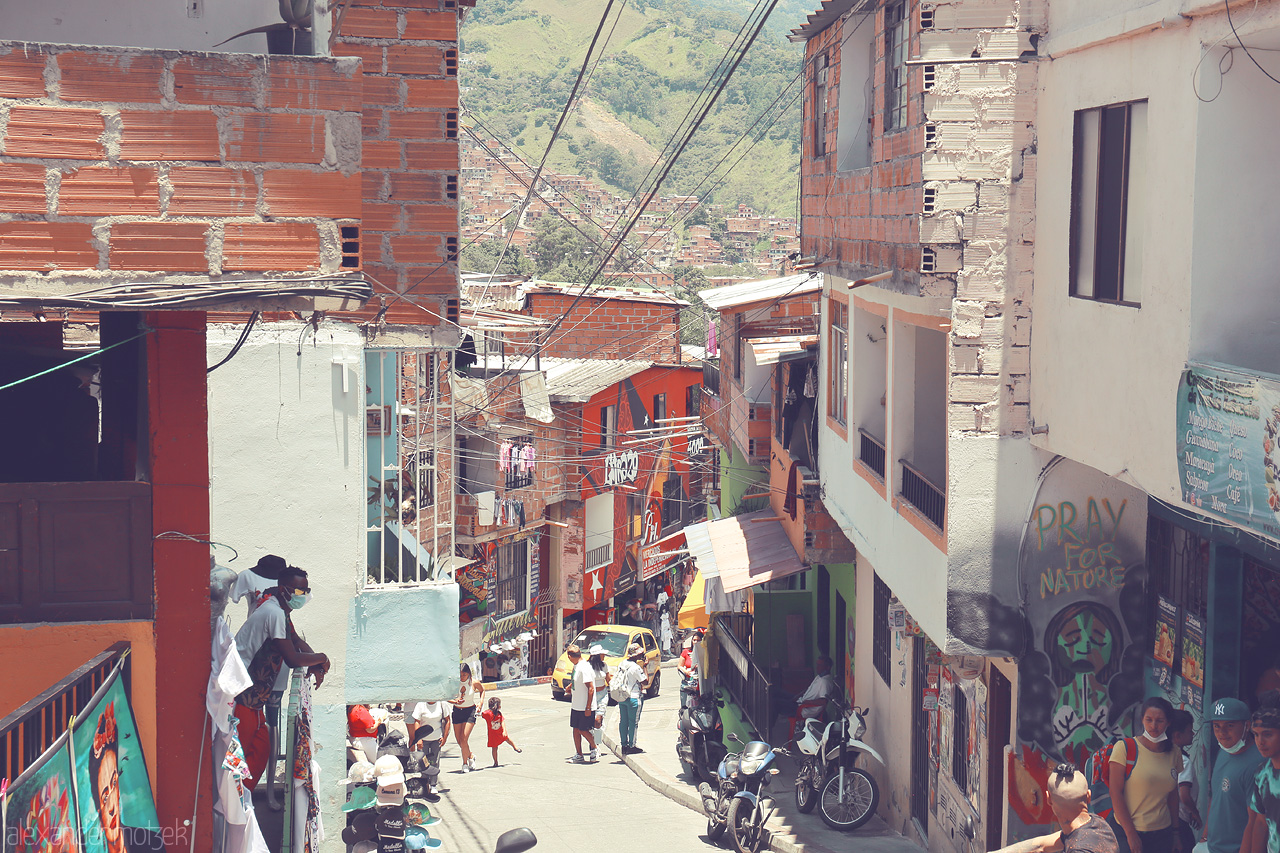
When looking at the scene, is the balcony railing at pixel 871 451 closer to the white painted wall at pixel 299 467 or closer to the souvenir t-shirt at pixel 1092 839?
the white painted wall at pixel 299 467

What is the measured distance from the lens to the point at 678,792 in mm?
16391

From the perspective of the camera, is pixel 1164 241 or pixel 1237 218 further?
pixel 1164 241

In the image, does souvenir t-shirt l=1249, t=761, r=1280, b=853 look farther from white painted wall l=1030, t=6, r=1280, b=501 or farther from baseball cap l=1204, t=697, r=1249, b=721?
white painted wall l=1030, t=6, r=1280, b=501

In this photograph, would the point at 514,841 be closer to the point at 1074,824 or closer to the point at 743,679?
the point at 1074,824

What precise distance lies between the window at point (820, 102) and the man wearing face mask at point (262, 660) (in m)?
9.42

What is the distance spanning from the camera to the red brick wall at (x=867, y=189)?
984cm

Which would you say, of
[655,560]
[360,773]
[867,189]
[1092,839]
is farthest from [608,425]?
[1092,839]

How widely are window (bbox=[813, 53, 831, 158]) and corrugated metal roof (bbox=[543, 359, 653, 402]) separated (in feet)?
54.1

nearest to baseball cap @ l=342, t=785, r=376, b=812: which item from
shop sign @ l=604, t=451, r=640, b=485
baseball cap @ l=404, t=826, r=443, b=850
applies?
baseball cap @ l=404, t=826, r=443, b=850

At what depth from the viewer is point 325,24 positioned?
5.91m

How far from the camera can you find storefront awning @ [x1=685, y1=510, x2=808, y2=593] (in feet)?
54.7

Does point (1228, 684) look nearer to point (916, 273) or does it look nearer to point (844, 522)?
point (916, 273)

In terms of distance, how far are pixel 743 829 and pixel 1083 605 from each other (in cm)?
546

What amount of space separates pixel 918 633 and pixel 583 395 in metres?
19.8
